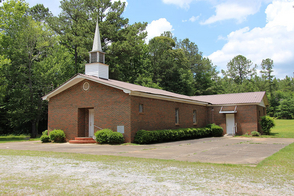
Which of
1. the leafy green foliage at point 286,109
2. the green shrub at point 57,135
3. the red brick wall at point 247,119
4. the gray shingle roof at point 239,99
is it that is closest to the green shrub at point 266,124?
the red brick wall at point 247,119

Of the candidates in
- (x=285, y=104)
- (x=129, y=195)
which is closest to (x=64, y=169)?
(x=129, y=195)

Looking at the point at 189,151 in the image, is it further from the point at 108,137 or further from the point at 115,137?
the point at 108,137

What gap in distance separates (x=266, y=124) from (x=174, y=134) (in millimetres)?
12975

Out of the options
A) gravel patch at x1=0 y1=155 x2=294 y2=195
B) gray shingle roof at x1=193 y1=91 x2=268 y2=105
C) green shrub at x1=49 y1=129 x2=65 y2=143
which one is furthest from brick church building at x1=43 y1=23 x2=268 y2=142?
gravel patch at x1=0 y1=155 x2=294 y2=195

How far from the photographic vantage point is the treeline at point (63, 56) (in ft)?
96.1

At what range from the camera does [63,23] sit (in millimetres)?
39844

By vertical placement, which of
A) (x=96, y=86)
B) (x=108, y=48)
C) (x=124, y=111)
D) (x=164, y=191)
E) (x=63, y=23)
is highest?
(x=63, y=23)

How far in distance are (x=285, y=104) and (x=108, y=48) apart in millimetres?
43259

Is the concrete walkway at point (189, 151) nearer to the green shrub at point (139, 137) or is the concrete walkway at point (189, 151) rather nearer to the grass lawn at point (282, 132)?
the green shrub at point (139, 137)

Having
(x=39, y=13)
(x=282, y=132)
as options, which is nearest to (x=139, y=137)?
(x=282, y=132)

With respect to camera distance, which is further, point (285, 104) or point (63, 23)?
point (285, 104)

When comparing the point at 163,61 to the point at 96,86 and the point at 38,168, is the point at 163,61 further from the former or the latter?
the point at 38,168

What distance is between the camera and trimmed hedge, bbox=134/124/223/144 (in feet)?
57.3

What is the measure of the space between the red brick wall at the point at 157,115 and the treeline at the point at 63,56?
45.9 feet
